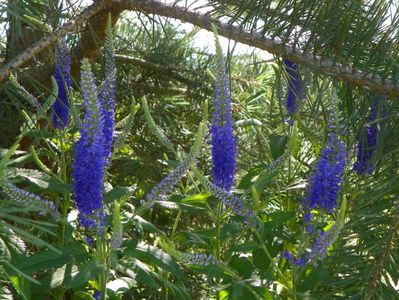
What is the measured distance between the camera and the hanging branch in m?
1.35

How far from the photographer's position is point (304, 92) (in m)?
1.53

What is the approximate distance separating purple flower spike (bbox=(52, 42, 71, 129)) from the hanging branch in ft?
0.23

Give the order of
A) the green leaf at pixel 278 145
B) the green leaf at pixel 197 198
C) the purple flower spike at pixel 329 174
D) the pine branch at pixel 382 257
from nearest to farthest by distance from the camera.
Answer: the pine branch at pixel 382 257
the purple flower spike at pixel 329 174
the green leaf at pixel 197 198
the green leaf at pixel 278 145

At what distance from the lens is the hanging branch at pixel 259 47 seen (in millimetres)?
1348

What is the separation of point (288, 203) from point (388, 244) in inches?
24.0

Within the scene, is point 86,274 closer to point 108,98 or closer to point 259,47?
point 108,98

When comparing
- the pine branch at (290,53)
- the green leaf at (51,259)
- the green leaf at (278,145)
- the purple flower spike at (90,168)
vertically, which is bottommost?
the green leaf at (51,259)

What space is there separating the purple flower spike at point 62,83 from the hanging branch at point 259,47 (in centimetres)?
7

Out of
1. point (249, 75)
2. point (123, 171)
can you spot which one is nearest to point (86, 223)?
point (123, 171)

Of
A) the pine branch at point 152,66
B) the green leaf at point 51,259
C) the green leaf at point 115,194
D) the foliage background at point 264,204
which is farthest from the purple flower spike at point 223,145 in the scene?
the pine branch at point 152,66

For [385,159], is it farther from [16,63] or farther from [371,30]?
[16,63]

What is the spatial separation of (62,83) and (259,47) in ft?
1.40

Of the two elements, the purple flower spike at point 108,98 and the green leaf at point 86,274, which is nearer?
the green leaf at point 86,274

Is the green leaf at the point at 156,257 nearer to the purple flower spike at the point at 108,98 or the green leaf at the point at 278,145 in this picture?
the purple flower spike at the point at 108,98
